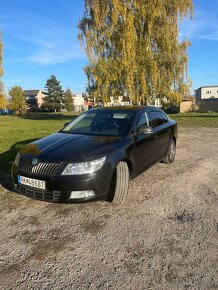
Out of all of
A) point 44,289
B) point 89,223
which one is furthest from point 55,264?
point 89,223

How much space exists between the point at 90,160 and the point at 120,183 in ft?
2.23

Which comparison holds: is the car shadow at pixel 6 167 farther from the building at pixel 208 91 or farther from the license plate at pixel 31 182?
the building at pixel 208 91

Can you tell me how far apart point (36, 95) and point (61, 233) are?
98.9m

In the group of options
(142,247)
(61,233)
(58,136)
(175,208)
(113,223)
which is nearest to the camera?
(142,247)

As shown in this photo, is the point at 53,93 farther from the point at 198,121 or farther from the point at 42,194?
the point at 42,194

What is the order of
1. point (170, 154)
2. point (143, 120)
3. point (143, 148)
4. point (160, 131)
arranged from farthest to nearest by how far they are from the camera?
1. point (170, 154)
2. point (160, 131)
3. point (143, 120)
4. point (143, 148)

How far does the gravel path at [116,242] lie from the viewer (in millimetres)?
2484

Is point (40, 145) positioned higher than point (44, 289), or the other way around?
point (40, 145)

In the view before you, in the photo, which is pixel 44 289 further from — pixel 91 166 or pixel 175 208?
pixel 175 208

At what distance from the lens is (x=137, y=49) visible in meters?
20.4

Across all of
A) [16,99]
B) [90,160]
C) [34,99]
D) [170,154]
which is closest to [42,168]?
[90,160]

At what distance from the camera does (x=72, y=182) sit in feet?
11.7

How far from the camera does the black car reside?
3.62 metres

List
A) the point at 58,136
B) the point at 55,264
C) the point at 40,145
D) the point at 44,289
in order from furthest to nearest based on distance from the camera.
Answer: the point at 58,136 → the point at 40,145 → the point at 55,264 → the point at 44,289
